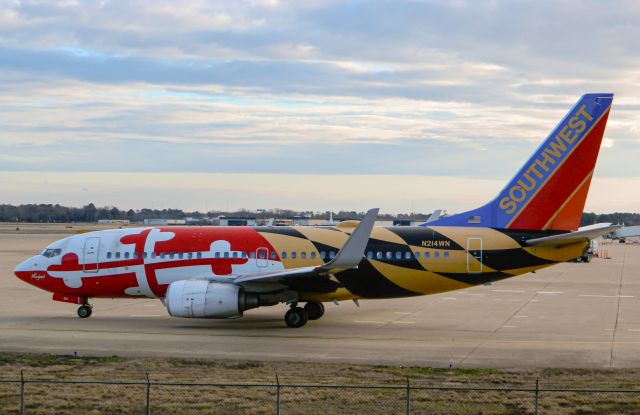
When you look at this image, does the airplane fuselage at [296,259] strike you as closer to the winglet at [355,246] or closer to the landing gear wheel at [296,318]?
the landing gear wheel at [296,318]

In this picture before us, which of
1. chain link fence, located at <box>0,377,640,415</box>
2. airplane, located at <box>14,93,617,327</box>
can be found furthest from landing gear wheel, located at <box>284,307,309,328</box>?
chain link fence, located at <box>0,377,640,415</box>

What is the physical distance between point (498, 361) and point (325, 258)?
856 centimetres

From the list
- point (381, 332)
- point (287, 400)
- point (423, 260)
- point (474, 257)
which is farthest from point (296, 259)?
point (287, 400)

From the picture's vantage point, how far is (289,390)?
18.2 metres

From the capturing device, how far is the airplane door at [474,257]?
93.4 ft

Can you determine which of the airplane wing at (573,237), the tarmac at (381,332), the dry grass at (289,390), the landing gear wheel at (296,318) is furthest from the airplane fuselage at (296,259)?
the dry grass at (289,390)

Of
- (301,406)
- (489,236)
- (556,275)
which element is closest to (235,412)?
(301,406)

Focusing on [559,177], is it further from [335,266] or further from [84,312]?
[84,312]

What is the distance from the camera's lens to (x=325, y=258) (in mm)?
29141

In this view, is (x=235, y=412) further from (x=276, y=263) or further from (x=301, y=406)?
(x=276, y=263)

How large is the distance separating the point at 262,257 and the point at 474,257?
7114mm

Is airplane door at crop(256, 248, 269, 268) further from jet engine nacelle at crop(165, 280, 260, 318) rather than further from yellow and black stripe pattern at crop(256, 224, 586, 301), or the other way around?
jet engine nacelle at crop(165, 280, 260, 318)

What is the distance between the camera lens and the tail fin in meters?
28.2

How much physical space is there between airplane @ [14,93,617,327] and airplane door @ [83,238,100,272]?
0.09 m
